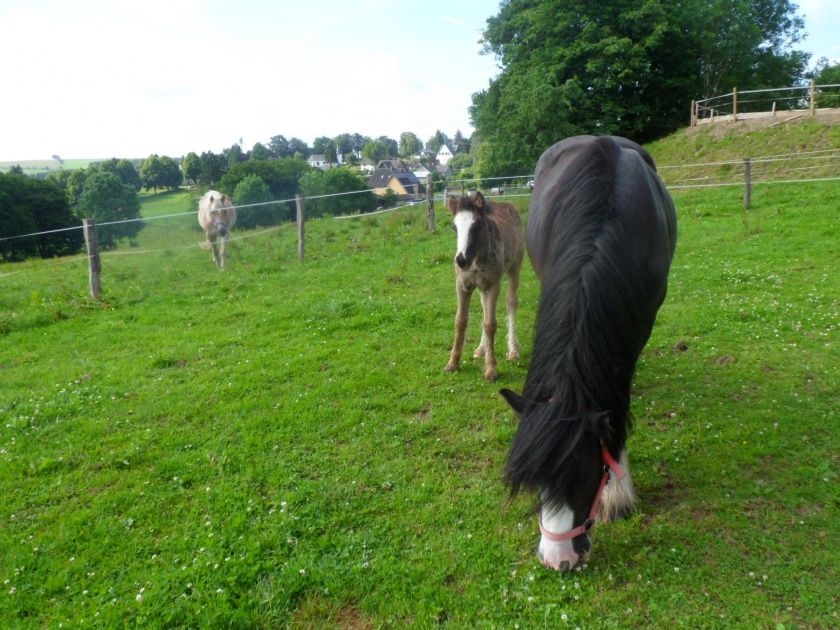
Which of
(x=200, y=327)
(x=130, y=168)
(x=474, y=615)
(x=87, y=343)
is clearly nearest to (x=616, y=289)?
(x=474, y=615)

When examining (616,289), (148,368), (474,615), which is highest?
(616,289)

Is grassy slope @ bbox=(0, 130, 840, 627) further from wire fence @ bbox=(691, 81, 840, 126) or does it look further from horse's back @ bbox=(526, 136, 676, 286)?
wire fence @ bbox=(691, 81, 840, 126)

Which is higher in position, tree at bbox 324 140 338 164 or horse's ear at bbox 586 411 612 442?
tree at bbox 324 140 338 164

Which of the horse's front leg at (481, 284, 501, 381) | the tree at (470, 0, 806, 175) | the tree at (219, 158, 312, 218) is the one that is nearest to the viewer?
the horse's front leg at (481, 284, 501, 381)

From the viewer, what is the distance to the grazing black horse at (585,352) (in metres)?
2.37

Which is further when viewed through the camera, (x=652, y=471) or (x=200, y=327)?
(x=200, y=327)

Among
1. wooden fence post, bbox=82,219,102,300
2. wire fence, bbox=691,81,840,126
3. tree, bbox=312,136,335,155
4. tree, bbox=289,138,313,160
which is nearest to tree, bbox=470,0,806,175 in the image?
wire fence, bbox=691,81,840,126

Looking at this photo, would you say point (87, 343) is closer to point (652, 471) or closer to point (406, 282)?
point (406, 282)

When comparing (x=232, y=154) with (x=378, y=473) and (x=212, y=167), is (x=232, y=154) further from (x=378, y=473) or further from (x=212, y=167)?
(x=378, y=473)

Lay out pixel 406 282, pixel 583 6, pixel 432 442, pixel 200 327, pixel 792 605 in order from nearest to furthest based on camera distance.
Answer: pixel 792 605
pixel 432 442
pixel 200 327
pixel 406 282
pixel 583 6

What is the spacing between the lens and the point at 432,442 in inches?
165

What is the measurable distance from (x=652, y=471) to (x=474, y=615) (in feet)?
5.88

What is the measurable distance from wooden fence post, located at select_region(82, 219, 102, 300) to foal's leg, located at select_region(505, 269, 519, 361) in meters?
7.35

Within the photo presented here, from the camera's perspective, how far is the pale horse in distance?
1174 cm
